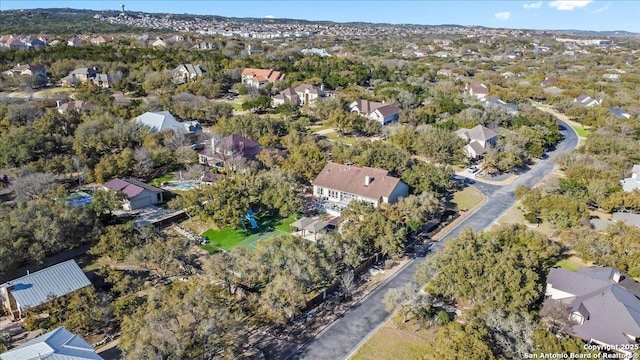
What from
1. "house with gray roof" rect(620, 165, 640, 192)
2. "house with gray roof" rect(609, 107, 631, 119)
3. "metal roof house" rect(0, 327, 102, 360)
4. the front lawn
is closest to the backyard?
the front lawn

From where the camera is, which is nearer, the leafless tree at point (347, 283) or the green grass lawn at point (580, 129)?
the leafless tree at point (347, 283)

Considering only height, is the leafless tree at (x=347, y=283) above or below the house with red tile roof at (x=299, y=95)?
below

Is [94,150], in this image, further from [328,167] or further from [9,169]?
[328,167]

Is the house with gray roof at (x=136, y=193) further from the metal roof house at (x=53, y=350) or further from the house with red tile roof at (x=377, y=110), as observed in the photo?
the house with red tile roof at (x=377, y=110)

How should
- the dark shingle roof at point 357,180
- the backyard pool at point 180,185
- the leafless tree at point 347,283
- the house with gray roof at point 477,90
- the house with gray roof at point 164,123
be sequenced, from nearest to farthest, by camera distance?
the leafless tree at point 347,283
the dark shingle roof at point 357,180
the backyard pool at point 180,185
the house with gray roof at point 164,123
the house with gray roof at point 477,90

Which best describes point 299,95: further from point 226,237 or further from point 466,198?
point 226,237

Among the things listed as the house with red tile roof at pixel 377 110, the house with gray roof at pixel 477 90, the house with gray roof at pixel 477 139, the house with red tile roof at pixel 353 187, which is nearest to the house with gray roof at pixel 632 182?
the house with gray roof at pixel 477 139

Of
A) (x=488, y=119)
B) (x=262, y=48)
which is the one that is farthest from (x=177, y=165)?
(x=262, y=48)
